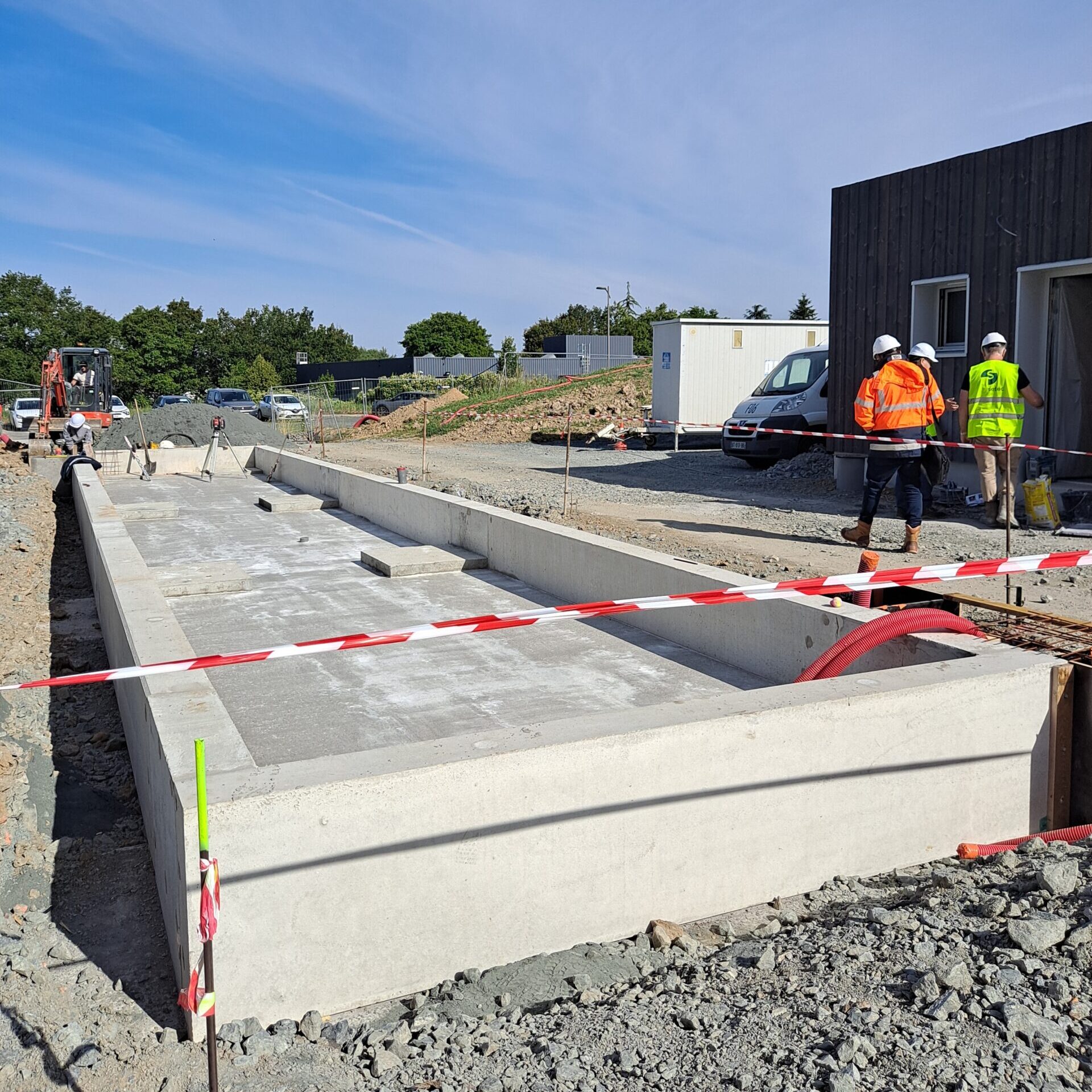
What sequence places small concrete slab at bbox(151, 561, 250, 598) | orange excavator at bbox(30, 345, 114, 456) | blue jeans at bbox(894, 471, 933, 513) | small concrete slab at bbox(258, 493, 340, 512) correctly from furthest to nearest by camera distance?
orange excavator at bbox(30, 345, 114, 456) → small concrete slab at bbox(258, 493, 340, 512) → blue jeans at bbox(894, 471, 933, 513) → small concrete slab at bbox(151, 561, 250, 598)

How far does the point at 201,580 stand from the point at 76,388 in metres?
24.8

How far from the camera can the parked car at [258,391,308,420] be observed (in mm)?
41406

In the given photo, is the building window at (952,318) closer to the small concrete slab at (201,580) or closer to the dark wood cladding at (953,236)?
the dark wood cladding at (953,236)

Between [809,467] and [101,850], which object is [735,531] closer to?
[809,467]

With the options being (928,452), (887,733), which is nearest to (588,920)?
(887,733)

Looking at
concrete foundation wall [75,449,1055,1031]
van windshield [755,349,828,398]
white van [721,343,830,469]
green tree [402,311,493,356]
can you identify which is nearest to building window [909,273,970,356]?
white van [721,343,830,469]

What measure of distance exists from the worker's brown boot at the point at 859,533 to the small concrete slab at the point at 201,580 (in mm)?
5778

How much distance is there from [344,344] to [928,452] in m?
101

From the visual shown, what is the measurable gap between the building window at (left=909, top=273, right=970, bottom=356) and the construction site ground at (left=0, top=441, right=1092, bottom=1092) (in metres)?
11.1

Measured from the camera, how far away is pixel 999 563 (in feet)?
18.7

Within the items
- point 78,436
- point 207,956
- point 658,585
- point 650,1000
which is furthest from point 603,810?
point 78,436

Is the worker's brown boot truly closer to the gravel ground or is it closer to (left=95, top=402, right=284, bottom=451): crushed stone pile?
the gravel ground

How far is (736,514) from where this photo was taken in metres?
Result: 13.8

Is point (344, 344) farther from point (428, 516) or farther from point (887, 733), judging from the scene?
point (887, 733)
